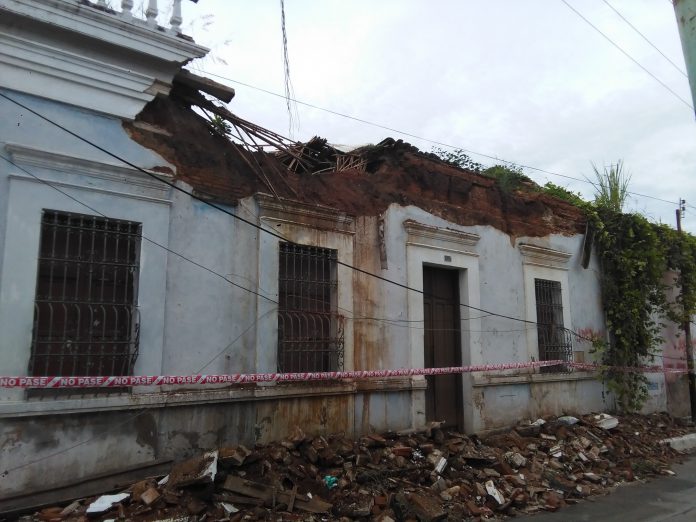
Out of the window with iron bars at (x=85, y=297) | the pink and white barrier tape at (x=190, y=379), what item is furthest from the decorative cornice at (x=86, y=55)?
the pink and white barrier tape at (x=190, y=379)

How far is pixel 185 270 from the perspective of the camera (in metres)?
5.75

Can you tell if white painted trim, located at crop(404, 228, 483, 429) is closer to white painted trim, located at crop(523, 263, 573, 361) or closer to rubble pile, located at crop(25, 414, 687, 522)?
rubble pile, located at crop(25, 414, 687, 522)

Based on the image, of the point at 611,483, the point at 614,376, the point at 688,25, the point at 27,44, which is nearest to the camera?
the point at 688,25

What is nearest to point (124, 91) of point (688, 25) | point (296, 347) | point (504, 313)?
point (296, 347)

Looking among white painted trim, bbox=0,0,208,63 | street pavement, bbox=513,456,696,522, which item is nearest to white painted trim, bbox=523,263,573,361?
street pavement, bbox=513,456,696,522

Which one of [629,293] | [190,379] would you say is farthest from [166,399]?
[629,293]

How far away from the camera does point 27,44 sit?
5.03 m

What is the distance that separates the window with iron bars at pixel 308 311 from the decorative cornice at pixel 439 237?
1429 millimetres

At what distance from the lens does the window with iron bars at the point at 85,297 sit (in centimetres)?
496

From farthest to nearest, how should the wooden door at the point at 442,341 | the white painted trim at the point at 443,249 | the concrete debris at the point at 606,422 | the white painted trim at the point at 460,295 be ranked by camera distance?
the concrete debris at the point at 606,422, the wooden door at the point at 442,341, the white painted trim at the point at 443,249, the white painted trim at the point at 460,295

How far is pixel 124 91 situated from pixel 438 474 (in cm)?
536

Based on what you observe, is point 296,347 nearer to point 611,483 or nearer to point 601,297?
point 611,483

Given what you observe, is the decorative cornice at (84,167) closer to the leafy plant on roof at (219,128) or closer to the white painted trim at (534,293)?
the leafy plant on roof at (219,128)

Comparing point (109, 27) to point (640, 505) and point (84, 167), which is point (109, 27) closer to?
point (84, 167)
